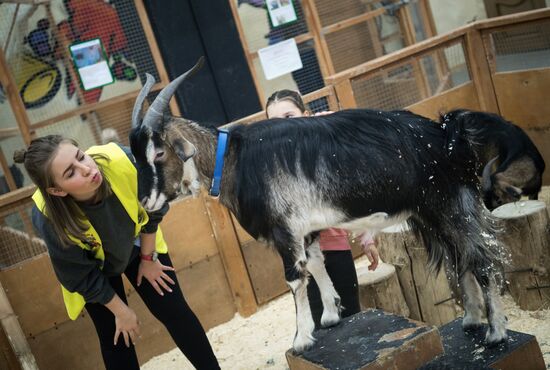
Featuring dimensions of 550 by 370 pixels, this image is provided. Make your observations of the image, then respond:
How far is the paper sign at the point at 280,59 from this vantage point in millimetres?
7594

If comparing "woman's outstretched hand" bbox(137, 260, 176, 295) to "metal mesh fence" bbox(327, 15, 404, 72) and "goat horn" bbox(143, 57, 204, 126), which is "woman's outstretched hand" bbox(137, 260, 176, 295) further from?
"metal mesh fence" bbox(327, 15, 404, 72)

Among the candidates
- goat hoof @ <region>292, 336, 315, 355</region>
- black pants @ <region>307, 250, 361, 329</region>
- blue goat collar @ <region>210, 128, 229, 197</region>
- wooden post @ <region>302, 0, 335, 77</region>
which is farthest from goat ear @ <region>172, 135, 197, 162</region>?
wooden post @ <region>302, 0, 335, 77</region>

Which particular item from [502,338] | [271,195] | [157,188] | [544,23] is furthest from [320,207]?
[544,23]

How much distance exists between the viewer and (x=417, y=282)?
14.1ft

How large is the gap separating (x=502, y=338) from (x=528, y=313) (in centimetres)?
137

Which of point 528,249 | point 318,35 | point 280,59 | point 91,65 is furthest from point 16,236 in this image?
point 318,35

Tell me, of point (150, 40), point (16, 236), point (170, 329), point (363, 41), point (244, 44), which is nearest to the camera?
point (170, 329)

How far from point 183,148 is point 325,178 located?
583 mm

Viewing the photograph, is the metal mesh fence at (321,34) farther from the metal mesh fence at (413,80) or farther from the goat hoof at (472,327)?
the goat hoof at (472,327)

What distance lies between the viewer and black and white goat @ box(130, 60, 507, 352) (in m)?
2.79

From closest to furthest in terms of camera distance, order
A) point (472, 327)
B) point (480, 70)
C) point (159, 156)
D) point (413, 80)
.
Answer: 1. point (159, 156)
2. point (472, 327)
3. point (480, 70)
4. point (413, 80)

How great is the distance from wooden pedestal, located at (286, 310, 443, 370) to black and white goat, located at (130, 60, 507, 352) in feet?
0.41

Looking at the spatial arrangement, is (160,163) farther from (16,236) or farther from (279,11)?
(279,11)

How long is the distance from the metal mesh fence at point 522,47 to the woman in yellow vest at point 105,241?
3.42 metres
